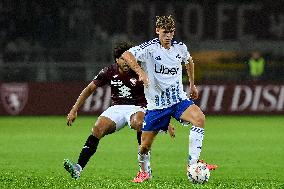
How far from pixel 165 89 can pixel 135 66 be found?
0.73m

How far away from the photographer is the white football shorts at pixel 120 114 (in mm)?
12016

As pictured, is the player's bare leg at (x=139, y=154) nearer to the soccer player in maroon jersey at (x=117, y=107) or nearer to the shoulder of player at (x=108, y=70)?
the soccer player in maroon jersey at (x=117, y=107)

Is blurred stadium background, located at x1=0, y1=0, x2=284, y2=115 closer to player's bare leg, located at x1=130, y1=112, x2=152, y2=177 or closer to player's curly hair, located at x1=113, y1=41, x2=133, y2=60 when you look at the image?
player's bare leg, located at x1=130, y1=112, x2=152, y2=177

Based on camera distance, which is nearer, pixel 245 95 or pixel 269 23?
pixel 245 95

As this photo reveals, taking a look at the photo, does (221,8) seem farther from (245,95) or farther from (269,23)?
(245,95)

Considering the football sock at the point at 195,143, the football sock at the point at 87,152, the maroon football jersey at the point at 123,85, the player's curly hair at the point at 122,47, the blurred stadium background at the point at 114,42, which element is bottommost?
the blurred stadium background at the point at 114,42

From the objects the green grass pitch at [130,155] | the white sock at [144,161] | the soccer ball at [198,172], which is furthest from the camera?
the white sock at [144,161]

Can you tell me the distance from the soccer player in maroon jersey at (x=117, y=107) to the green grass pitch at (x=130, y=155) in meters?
0.31

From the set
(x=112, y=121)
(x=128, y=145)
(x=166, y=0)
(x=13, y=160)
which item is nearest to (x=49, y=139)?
(x=128, y=145)

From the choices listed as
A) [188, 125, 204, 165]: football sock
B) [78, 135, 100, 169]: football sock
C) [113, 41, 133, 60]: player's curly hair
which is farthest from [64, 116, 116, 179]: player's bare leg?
[188, 125, 204, 165]: football sock

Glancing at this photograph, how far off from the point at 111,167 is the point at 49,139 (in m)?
5.41

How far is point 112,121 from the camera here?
1197 cm

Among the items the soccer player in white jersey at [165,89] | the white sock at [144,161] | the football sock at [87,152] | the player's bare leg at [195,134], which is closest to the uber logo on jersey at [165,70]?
the soccer player in white jersey at [165,89]

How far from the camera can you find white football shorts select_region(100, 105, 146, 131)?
39.4 feet
